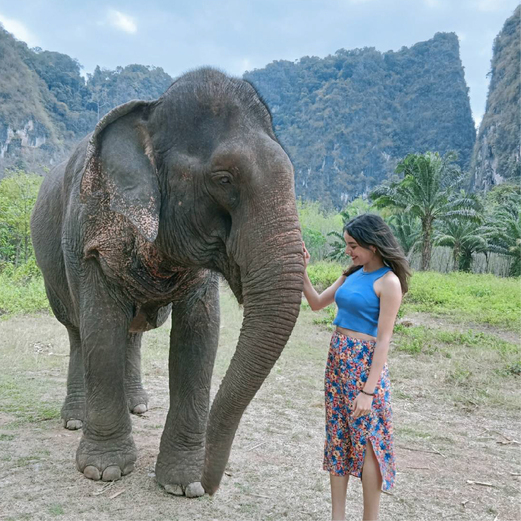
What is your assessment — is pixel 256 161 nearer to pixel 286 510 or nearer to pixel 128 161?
pixel 128 161

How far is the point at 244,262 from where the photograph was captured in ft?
9.16

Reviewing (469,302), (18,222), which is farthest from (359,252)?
(18,222)

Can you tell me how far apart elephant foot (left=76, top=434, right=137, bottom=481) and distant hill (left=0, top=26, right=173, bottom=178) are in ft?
A: 223

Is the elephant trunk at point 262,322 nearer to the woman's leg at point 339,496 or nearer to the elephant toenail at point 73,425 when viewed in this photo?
the woman's leg at point 339,496

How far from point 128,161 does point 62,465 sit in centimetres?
217

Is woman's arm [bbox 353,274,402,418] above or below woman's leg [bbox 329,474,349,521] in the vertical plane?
above

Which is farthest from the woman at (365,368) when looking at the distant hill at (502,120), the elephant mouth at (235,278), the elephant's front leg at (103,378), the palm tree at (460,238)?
the distant hill at (502,120)

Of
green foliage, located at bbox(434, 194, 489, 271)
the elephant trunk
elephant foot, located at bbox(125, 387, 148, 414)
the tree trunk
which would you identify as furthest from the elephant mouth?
green foliage, located at bbox(434, 194, 489, 271)

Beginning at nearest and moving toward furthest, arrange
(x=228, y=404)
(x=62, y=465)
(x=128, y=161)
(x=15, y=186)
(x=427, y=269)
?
(x=228, y=404)
(x=128, y=161)
(x=62, y=465)
(x=15, y=186)
(x=427, y=269)

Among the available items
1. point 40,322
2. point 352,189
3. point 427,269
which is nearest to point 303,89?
point 352,189

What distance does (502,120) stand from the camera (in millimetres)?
69125

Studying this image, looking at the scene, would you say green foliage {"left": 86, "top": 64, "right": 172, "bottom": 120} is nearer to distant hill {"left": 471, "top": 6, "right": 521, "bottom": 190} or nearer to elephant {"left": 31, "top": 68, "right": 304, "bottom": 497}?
distant hill {"left": 471, "top": 6, "right": 521, "bottom": 190}

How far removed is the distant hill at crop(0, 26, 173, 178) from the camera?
7394cm

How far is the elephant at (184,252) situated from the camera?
2721 millimetres
